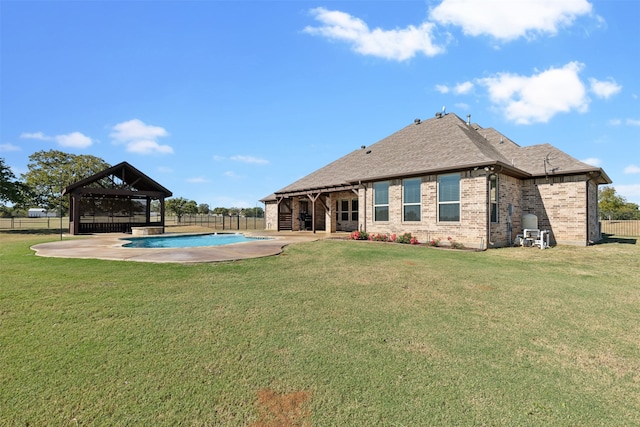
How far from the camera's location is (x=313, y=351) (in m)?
2.85

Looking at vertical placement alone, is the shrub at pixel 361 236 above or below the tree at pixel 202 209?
below

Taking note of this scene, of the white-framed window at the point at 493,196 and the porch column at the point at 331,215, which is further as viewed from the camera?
the porch column at the point at 331,215

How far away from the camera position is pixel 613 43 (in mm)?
10656

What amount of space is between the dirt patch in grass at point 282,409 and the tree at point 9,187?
34.1 m

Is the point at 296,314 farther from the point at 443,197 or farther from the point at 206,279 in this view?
the point at 443,197

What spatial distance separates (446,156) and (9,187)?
33.8 meters

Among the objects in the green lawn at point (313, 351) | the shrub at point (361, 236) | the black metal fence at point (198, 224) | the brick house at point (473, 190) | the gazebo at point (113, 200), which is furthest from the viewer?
the black metal fence at point (198, 224)

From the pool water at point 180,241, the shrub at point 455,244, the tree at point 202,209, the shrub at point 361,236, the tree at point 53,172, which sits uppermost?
the tree at point 53,172

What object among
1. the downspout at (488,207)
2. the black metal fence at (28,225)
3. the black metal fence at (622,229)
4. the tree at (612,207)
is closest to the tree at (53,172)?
the black metal fence at (28,225)

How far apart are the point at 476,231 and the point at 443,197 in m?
1.89

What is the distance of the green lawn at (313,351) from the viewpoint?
2.03 metres

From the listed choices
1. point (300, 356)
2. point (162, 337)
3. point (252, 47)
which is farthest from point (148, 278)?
point (252, 47)

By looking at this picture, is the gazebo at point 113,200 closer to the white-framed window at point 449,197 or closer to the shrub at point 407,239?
the shrub at point 407,239

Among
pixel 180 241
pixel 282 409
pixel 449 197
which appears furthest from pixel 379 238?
pixel 282 409
